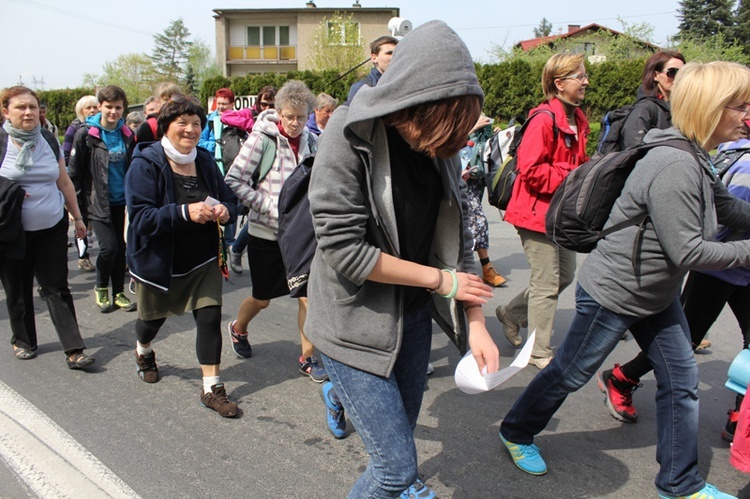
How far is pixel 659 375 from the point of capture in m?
2.79

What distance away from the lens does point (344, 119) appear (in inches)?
73.2

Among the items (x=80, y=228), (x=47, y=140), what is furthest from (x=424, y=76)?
(x=80, y=228)

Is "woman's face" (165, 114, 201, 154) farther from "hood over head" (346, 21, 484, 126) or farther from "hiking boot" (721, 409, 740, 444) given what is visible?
"hiking boot" (721, 409, 740, 444)

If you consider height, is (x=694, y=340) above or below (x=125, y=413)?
above

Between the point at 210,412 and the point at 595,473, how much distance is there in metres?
2.26

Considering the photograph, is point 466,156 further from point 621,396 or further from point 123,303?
point 621,396

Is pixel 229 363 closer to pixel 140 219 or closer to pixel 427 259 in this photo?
pixel 140 219

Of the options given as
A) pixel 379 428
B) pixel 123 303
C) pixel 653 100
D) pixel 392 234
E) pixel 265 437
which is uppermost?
pixel 653 100

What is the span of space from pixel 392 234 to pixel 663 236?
131 centimetres

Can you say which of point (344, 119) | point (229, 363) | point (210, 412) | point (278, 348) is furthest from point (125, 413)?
point (344, 119)

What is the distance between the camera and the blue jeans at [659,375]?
2.69 meters

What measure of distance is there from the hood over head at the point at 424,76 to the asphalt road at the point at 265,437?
6.51 ft

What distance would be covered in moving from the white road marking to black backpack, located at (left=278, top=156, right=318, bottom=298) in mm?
1321

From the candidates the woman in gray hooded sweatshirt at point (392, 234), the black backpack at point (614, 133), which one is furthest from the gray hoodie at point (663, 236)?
the black backpack at point (614, 133)
